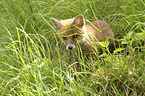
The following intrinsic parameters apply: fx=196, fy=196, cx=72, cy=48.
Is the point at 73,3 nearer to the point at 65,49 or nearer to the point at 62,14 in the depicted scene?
the point at 62,14

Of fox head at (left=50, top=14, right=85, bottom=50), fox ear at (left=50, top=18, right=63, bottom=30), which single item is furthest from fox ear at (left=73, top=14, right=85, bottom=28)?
fox ear at (left=50, top=18, right=63, bottom=30)

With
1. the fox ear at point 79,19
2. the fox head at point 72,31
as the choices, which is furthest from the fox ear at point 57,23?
the fox ear at point 79,19

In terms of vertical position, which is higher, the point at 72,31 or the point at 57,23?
the point at 57,23

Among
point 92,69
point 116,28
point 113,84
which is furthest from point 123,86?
point 116,28

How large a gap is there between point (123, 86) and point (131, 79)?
127 millimetres

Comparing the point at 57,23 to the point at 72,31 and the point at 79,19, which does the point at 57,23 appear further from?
the point at 79,19

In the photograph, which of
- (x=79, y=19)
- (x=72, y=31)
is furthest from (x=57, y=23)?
(x=79, y=19)

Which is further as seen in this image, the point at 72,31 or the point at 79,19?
the point at 72,31

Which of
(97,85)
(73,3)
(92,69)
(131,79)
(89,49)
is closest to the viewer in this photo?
(131,79)

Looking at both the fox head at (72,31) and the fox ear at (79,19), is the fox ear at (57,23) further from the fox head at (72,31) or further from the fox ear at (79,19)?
the fox ear at (79,19)

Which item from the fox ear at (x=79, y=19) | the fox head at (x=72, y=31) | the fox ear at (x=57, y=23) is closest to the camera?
the fox ear at (x=79, y=19)

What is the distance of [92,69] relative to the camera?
2553 mm

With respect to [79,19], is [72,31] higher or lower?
lower

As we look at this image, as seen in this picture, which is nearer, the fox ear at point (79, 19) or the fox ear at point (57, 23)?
the fox ear at point (79, 19)
